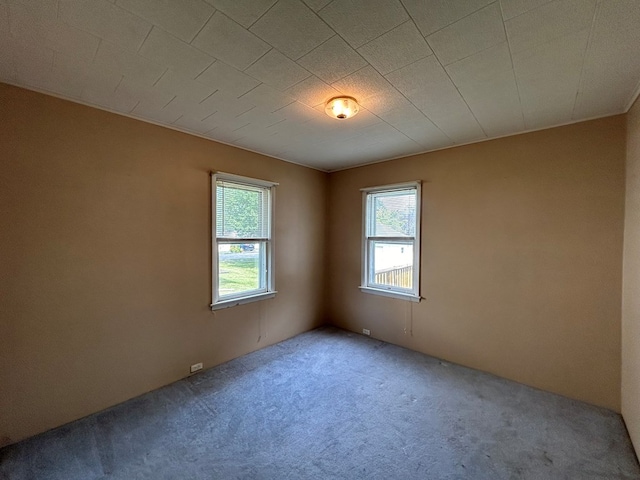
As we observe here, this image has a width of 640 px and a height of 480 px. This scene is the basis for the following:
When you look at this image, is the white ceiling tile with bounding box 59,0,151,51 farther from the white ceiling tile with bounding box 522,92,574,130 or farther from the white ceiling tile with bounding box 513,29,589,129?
the white ceiling tile with bounding box 522,92,574,130

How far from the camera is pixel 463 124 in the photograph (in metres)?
2.59

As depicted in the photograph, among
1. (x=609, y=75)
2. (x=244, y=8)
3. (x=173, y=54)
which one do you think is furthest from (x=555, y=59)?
(x=173, y=54)

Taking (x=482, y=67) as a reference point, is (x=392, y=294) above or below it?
below

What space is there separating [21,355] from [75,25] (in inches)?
87.0

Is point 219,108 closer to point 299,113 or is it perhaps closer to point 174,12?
point 299,113

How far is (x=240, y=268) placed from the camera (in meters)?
3.40

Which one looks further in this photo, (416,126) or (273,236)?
(273,236)

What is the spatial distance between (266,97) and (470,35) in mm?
1367

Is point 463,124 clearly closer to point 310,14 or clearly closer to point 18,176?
point 310,14

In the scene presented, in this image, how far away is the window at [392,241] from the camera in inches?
139

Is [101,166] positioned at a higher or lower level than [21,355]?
higher

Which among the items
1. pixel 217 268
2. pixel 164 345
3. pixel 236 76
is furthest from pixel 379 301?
pixel 236 76

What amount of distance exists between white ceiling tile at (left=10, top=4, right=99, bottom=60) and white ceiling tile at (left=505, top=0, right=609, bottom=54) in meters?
2.18

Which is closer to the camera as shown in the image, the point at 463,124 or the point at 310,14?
the point at 310,14
